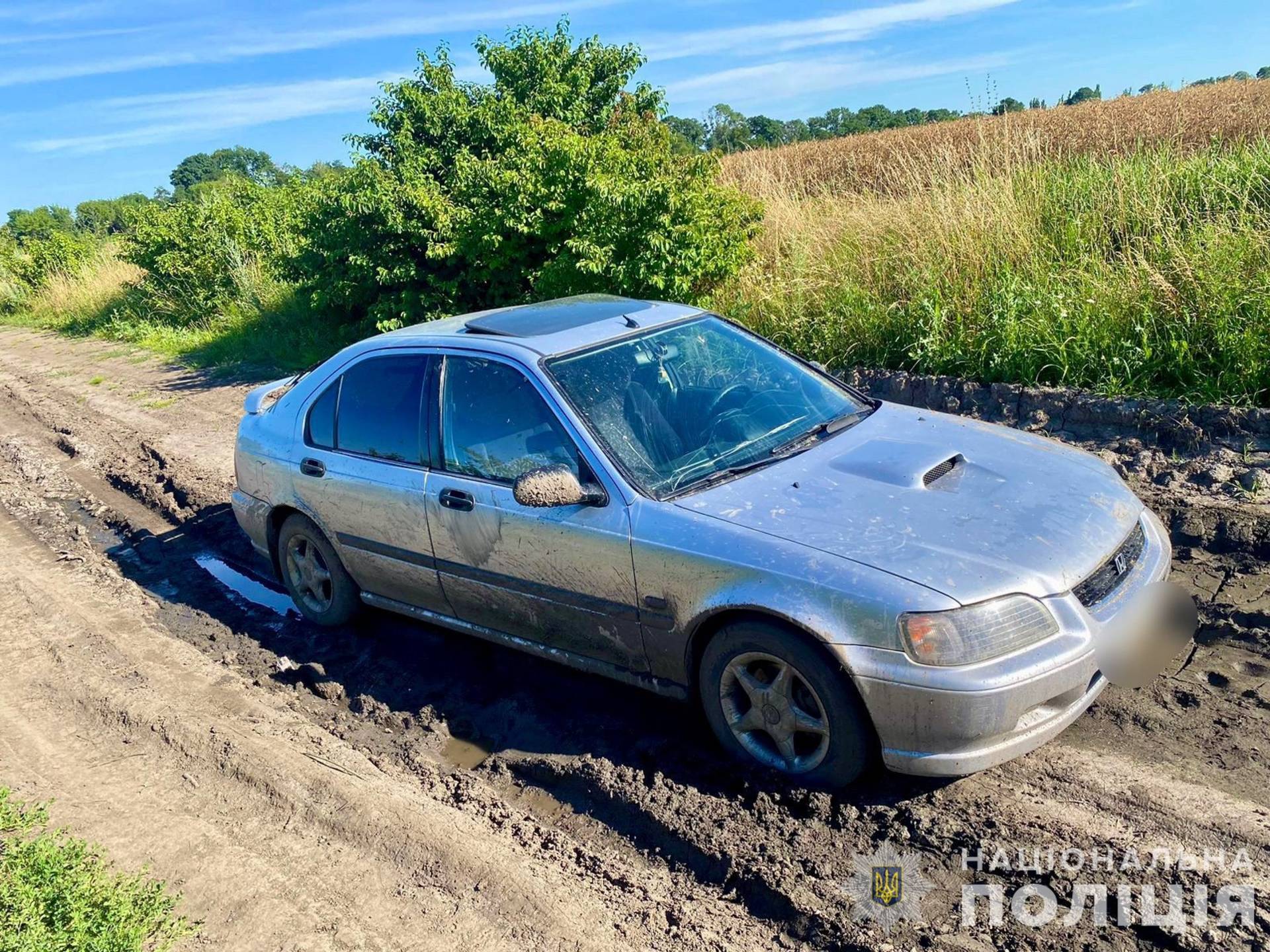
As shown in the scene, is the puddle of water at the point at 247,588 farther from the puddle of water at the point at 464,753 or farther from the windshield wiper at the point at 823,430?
the windshield wiper at the point at 823,430

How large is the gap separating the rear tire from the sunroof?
1.58 m

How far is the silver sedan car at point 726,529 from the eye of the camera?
10.6ft

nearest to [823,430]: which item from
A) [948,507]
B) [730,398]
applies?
[730,398]

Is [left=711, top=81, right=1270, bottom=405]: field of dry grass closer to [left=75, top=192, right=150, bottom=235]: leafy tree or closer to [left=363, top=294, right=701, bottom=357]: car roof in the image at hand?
[left=363, top=294, right=701, bottom=357]: car roof

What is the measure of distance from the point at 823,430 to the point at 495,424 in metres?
1.49

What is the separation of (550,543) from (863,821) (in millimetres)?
1637

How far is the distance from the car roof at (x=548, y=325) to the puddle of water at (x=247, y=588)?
197 cm

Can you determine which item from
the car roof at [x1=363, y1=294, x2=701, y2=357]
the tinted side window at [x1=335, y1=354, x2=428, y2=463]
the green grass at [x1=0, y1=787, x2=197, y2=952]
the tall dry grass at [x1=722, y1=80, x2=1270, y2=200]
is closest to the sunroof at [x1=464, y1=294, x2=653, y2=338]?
the car roof at [x1=363, y1=294, x2=701, y2=357]

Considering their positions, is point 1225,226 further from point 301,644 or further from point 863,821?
point 301,644

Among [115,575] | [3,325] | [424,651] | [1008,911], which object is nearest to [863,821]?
[1008,911]

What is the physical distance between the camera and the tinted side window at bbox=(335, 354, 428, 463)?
4.84m

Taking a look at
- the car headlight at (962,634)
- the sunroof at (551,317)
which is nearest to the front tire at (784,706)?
the car headlight at (962,634)

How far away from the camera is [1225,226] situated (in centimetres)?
726

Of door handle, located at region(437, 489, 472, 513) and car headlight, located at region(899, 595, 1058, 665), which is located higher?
door handle, located at region(437, 489, 472, 513)
